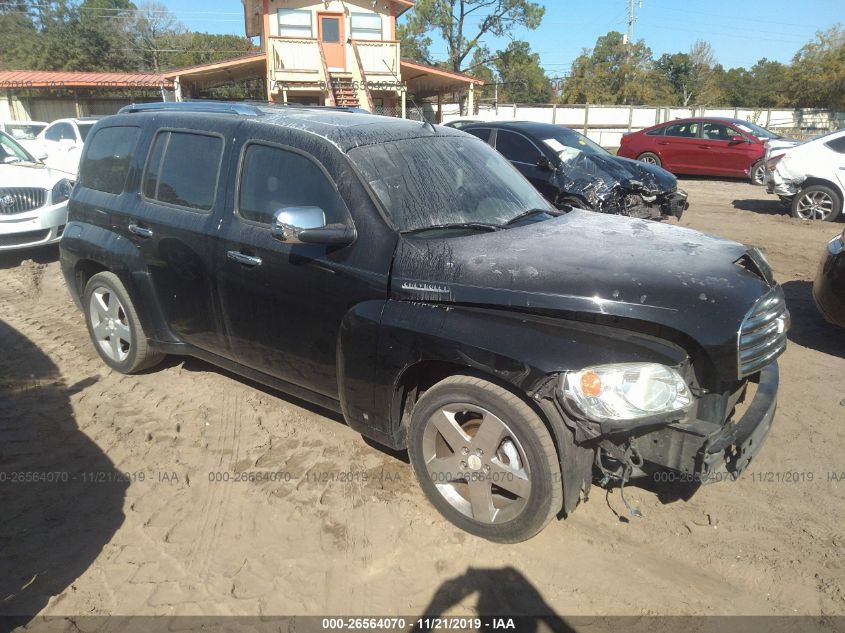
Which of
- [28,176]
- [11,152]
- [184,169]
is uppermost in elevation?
[184,169]

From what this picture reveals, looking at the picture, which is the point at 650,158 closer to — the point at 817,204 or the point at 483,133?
the point at 817,204

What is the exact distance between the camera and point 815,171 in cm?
1052

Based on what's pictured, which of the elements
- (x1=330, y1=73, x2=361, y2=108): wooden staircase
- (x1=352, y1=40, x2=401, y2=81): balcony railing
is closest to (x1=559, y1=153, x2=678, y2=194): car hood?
(x1=330, y1=73, x2=361, y2=108): wooden staircase

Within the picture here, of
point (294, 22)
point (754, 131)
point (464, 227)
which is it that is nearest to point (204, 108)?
point (464, 227)

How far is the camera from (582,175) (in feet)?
29.2

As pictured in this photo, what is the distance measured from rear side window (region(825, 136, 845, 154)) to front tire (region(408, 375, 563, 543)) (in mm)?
10331

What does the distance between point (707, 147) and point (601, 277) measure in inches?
605

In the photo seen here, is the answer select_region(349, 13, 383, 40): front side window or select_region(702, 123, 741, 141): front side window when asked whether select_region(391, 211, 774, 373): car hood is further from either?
select_region(349, 13, 383, 40): front side window

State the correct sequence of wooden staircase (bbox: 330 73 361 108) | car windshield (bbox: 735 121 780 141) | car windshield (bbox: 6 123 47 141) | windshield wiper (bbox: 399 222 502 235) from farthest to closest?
1. wooden staircase (bbox: 330 73 361 108)
2. car windshield (bbox: 6 123 47 141)
3. car windshield (bbox: 735 121 780 141)
4. windshield wiper (bbox: 399 222 502 235)

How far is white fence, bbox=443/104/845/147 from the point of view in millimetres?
31000

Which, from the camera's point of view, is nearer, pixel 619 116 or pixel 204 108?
pixel 204 108

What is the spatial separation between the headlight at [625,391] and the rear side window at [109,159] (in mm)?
3573

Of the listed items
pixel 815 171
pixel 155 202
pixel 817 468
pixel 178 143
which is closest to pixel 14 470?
pixel 155 202

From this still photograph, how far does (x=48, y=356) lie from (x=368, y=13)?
83.9 ft
